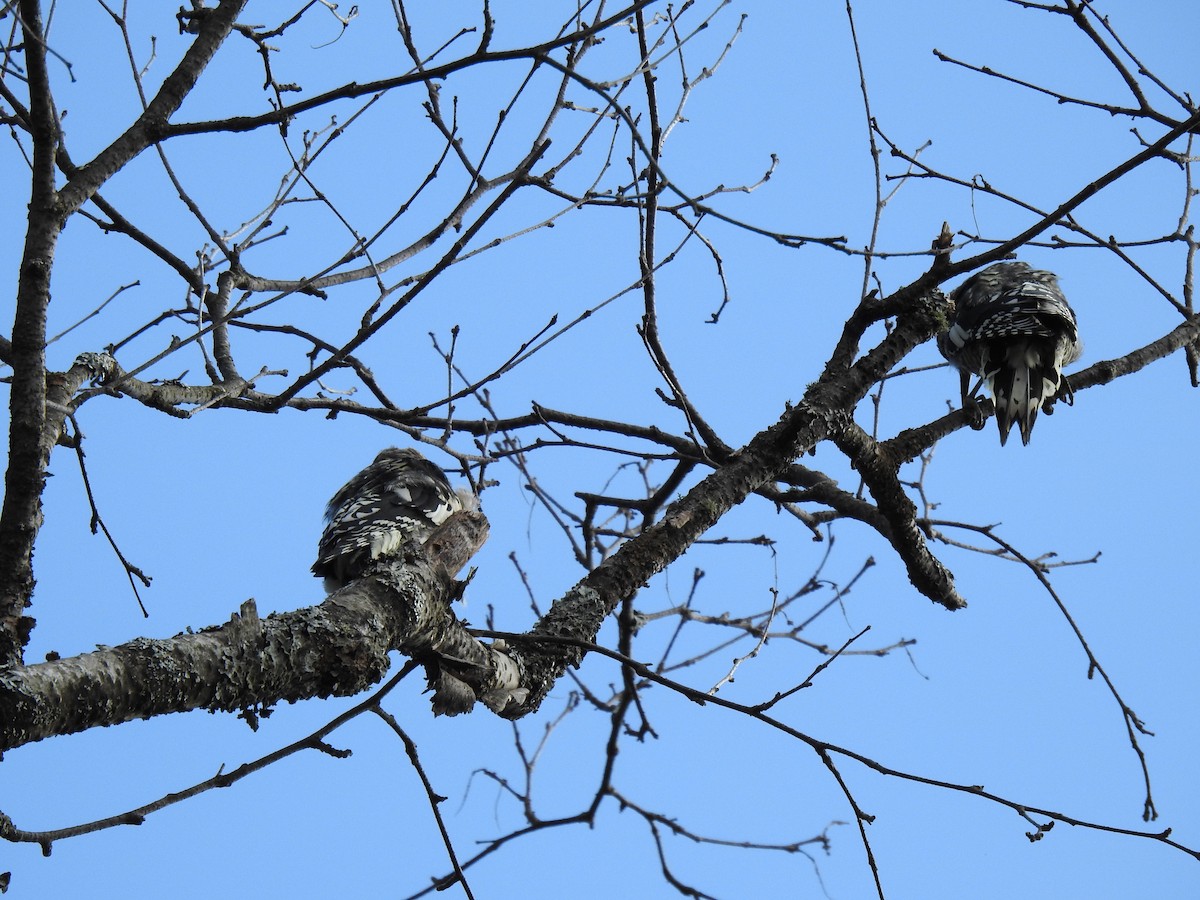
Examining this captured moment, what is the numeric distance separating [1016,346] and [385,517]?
317 cm

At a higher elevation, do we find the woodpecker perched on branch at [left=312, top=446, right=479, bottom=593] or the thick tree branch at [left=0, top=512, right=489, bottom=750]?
the woodpecker perched on branch at [left=312, top=446, right=479, bottom=593]

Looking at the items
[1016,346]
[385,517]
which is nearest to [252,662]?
[385,517]

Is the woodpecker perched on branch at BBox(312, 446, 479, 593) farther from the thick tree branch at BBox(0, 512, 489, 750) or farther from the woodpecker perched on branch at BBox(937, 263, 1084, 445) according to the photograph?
the woodpecker perched on branch at BBox(937, 263, 1084, 445)

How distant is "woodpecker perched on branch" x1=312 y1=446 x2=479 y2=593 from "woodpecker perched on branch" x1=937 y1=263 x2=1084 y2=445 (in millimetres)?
2461

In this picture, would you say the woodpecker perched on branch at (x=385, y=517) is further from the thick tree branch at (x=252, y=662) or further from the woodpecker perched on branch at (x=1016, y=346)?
the woodpecker perched on branch at (x=1016, y=346)

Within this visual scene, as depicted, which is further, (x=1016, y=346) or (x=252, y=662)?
(x=1016, y=346)

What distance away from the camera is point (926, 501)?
4480mm

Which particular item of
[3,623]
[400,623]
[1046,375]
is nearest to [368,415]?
[400,623]

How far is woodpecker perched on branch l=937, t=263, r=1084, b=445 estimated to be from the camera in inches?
193

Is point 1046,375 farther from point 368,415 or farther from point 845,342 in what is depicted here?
point 368,415

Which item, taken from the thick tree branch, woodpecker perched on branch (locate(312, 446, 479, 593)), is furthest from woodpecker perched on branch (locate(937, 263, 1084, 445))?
the thick tree branch

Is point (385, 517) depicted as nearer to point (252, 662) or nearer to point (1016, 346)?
point (252, 662)

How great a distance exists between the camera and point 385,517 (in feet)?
12.3

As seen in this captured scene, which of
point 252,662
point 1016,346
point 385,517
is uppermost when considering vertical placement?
point 1016,346
